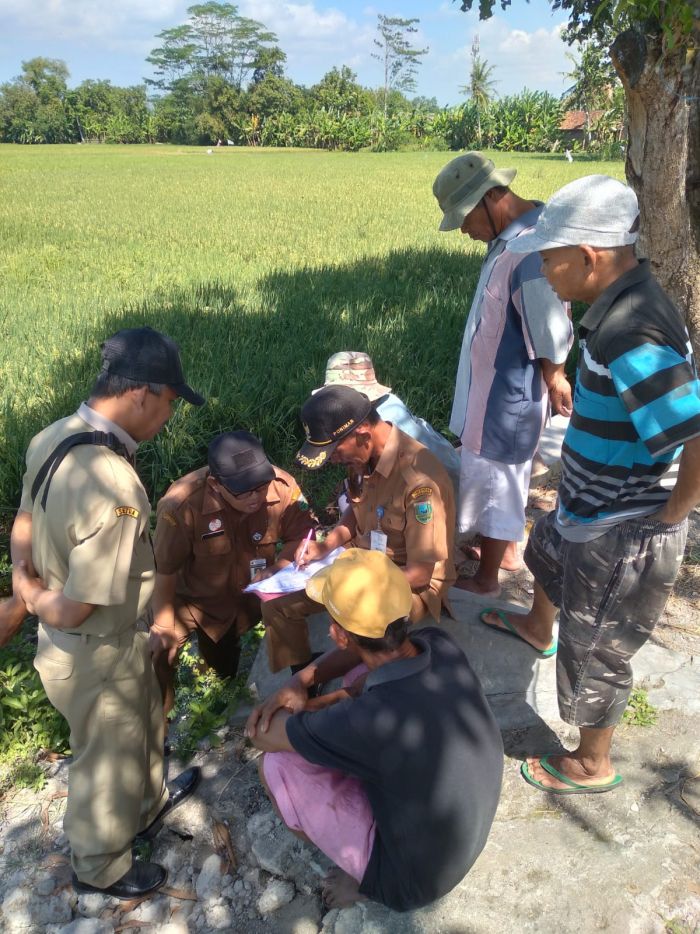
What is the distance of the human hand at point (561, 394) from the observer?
2805mm

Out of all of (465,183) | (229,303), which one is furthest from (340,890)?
(229,303)

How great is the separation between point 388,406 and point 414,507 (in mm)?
876

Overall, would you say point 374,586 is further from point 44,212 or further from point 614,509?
point 44,212

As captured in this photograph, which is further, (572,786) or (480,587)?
(480,587)

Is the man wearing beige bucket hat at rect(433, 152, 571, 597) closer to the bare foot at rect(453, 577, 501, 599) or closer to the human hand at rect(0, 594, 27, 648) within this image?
the bare foot at rect(453, 577, 501, 599)

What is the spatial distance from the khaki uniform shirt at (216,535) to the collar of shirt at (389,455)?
0.50m

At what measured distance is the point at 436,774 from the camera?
1563 millimetres

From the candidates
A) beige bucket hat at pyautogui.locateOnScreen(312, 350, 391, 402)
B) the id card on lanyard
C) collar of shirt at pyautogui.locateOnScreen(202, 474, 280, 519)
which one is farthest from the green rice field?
the id card on lanyard

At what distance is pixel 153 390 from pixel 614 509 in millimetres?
1287

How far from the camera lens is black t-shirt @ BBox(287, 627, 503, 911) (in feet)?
5.11

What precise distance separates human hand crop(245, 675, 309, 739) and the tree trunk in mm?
3366

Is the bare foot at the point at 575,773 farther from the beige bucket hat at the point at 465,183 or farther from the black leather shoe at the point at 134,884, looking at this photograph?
the beige bucket hat at the point at 465,183

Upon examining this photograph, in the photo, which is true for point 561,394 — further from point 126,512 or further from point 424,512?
point 126,512

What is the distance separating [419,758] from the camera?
155 cm
